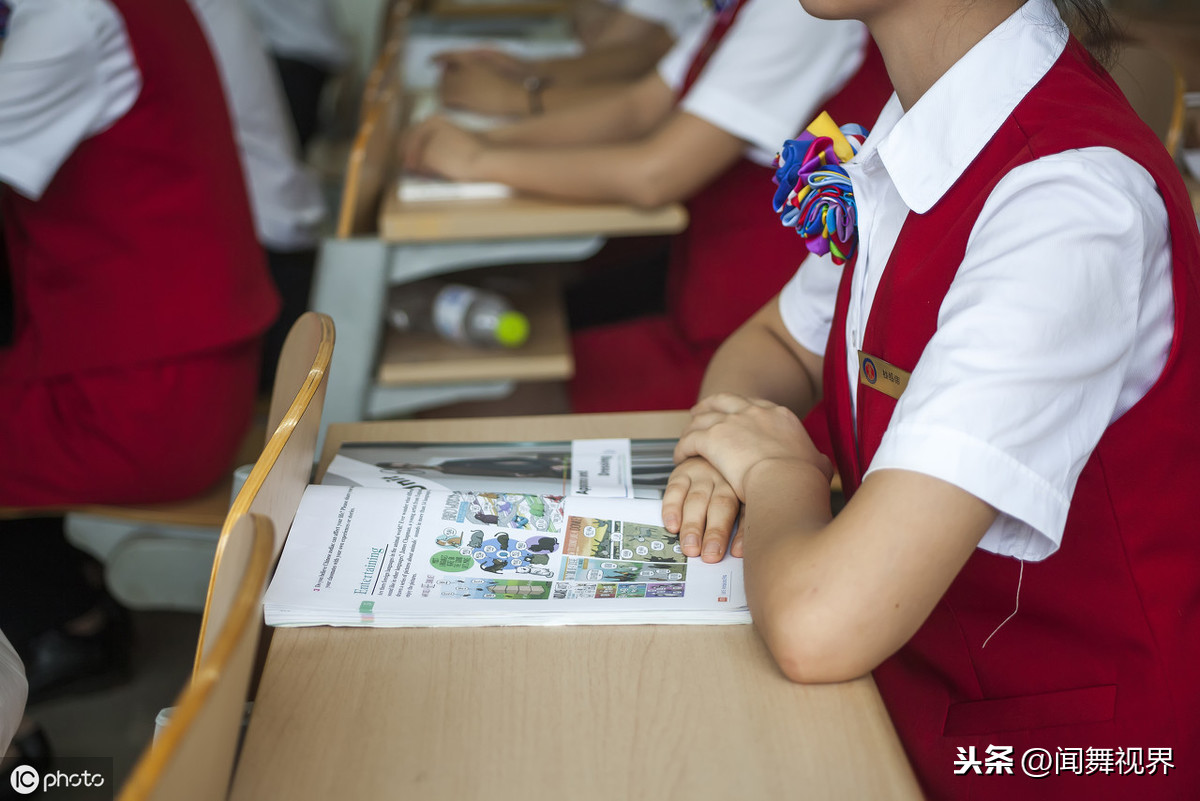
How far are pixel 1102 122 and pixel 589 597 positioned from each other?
0.50 m

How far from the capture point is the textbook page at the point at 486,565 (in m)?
0.77

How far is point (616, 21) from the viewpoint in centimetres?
303

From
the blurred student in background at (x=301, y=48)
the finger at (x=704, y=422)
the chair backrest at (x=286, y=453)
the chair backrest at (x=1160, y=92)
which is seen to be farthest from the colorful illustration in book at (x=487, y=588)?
the blurred student in background at (x=301, y=48)

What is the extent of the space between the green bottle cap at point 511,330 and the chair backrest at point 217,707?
1221 millimetres

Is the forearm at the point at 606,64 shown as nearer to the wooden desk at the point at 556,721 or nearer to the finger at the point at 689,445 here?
the finger at the point at 689,445

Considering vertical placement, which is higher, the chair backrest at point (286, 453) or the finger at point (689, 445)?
the chair backrest at point (286, 453)

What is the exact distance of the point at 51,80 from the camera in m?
1.39

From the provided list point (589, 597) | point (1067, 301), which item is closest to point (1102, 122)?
point (1067, 301)

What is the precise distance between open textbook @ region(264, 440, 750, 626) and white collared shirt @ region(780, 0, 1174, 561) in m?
0.21

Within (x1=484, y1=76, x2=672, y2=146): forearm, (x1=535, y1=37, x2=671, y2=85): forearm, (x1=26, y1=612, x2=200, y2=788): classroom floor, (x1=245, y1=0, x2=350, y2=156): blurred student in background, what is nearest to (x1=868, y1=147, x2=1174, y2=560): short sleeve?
(x1=26, y1=612, x2=200, y2=788): classroom floor

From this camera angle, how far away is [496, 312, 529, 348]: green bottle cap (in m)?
1.84

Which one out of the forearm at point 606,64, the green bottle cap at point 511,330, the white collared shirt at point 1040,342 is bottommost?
the forearm at point 606,64

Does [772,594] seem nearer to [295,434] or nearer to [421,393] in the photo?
[295,434]

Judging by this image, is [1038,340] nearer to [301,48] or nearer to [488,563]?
[488,563]
